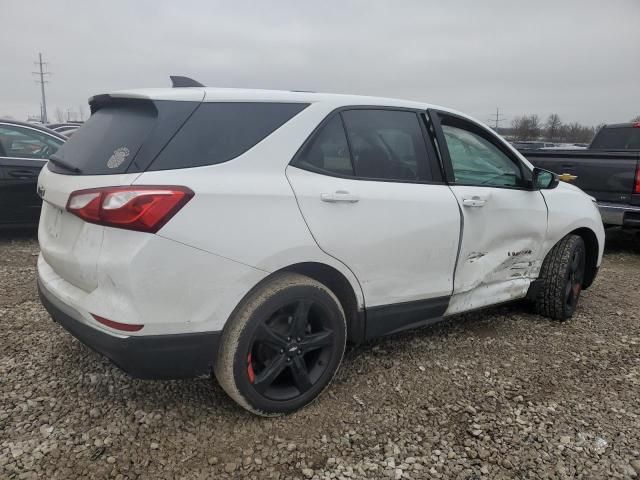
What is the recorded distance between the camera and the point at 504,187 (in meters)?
3.49

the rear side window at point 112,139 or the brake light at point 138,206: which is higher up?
the rear side window at point 112,139

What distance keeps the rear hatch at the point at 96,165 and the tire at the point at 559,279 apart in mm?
2963

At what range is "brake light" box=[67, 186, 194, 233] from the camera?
2037 millimetres

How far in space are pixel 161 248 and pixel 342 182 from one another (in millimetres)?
989

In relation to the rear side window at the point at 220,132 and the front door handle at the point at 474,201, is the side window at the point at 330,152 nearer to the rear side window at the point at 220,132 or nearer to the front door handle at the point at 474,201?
the rear side window at the point at 220,132

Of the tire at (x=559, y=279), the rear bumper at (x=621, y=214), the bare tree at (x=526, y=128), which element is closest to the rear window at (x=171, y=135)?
the tire at (x=559, y=279)

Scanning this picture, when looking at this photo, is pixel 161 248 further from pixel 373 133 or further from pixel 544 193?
pixel 544 193

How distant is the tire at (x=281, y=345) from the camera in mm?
2312

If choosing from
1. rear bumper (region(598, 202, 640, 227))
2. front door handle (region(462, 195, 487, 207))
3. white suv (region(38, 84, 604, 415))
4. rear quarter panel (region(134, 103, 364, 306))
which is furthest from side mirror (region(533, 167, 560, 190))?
rear bumper (region(598, 202, 640, 227))

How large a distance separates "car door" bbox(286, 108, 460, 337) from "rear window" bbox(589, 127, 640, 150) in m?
6.87

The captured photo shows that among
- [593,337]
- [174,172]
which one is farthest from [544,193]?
[174,172]

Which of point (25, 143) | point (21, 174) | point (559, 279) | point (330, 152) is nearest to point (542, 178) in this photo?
point (559, 279)

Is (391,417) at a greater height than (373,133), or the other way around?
(373,133)

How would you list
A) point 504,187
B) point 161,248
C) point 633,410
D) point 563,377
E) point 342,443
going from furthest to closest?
1. point 504,187
2. point 563,377
3. point 633,410
4. point 342,443
5. point 161,248
